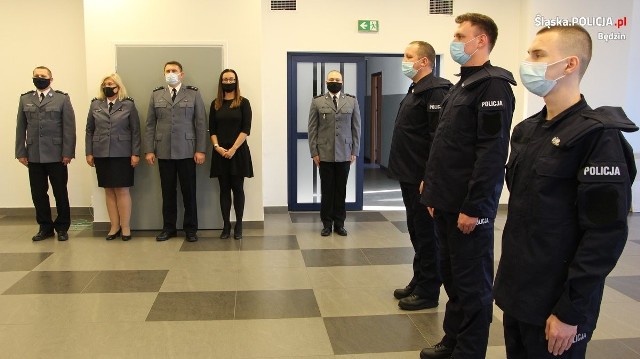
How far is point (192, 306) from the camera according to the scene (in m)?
3.57

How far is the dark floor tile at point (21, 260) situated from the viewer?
4.38m

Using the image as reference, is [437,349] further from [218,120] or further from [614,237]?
[218,120]

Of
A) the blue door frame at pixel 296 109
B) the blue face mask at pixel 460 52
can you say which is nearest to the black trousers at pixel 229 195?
the blue door frame at pixel 296 109

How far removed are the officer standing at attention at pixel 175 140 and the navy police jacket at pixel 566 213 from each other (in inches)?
156

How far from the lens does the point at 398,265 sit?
455 cm

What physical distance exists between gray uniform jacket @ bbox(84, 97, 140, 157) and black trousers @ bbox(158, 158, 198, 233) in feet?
1.22

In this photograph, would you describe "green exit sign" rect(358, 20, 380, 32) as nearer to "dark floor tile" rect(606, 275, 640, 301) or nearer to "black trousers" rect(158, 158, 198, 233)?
"black trousers" rect(158, 158, 198, 233)

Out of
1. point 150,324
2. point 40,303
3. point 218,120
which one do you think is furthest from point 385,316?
point 218,120

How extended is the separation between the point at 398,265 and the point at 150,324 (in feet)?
7.18

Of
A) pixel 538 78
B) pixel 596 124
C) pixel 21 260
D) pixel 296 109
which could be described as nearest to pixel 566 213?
pixel 596 124

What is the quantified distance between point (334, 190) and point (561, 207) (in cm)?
408

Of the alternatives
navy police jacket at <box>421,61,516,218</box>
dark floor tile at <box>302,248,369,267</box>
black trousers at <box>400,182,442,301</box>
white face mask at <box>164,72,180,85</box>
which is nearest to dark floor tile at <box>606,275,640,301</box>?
black trousers at <box>400,182,442,301</box>

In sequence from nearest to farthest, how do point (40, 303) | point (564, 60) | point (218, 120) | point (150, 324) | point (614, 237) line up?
point (614, 237) < point (564, 60) < point (150, 324) < point (40, 303) < point (218, 120)

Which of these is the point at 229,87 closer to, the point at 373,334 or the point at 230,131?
the point at 230,131
